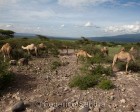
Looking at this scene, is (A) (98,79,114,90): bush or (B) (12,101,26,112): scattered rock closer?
(B) (12,101,26,112): scattered rock

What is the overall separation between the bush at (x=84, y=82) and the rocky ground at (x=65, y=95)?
0.28 meters

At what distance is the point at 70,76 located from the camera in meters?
16.5

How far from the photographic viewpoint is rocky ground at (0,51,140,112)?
12312 mm

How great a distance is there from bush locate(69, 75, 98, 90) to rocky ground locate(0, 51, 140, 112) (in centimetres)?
28

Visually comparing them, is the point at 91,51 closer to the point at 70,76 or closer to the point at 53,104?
the point at 70,76

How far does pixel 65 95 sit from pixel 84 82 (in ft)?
4.32

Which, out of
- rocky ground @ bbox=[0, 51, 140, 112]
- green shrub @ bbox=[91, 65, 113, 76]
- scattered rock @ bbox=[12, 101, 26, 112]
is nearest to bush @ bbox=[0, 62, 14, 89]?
rocky ground @ bbox=[0, 51, 140, 112]

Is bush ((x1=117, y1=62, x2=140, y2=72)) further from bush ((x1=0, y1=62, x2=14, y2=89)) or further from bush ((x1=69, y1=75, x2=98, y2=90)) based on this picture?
bush ((x1=0, y1=62, x2=14, y2=89))

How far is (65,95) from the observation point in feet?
44.5

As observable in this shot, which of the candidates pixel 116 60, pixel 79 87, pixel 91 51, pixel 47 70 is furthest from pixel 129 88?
pixel 91 51

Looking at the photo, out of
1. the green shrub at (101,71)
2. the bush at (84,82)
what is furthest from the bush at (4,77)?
the green shrub at (101,71)

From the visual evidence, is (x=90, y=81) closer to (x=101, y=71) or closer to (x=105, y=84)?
(x=105, y=84)

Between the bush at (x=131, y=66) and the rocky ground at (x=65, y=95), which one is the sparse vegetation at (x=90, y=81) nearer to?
the rocky ground at (x=65, y=95)

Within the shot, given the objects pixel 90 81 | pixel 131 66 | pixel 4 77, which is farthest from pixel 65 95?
pixel 131 66
